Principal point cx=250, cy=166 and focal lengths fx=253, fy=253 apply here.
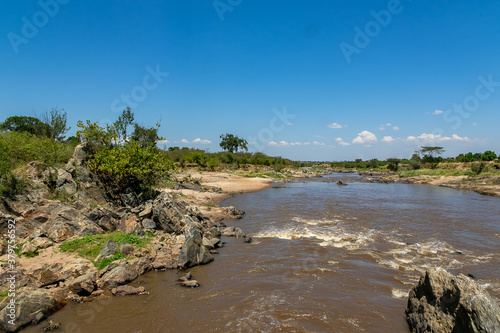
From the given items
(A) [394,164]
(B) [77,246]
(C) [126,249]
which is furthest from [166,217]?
(A) [394,164]

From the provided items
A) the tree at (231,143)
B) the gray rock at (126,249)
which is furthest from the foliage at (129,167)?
the tree at (231,143)

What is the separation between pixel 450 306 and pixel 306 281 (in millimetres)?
4817

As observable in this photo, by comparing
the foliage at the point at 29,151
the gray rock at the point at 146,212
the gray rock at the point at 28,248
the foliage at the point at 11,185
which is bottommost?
the gray rock at the point at 28,248

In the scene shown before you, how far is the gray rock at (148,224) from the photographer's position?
12875mm

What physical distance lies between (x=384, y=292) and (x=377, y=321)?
2.01 meters

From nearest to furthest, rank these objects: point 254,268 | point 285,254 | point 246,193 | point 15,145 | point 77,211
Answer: point 254,268
point 77,211
point 285,254
point 15,145
point 246,193

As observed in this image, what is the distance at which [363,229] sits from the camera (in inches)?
677

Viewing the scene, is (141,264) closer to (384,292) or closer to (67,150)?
(384,292)

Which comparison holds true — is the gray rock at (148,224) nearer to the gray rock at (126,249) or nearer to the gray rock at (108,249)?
the gray rock at (126,249)

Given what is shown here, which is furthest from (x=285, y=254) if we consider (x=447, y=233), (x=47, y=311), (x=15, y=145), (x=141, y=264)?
(x=15, y=145)

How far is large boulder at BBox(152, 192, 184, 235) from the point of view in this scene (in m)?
13.4

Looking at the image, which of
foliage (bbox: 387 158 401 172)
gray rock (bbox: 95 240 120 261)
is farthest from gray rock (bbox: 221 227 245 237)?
foliage (bbox: 387 158 401 172)

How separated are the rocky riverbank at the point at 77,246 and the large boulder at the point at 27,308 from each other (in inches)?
0.8

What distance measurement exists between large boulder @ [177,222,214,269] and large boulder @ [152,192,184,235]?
2.61 meters
